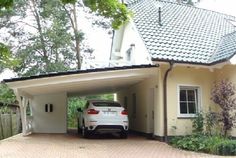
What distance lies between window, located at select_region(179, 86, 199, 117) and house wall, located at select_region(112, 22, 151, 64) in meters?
2.04

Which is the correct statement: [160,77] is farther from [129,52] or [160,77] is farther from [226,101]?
[129,52]

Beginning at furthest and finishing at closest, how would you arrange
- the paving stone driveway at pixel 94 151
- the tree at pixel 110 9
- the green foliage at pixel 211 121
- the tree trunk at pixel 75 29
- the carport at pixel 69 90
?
the tree trunk at pixel 75 29 < the carport at pixel 69 90 < the green foliage at pixel 211 121 < the paving stone driveway at pixel 94 151 < the tree at pixel 110 9

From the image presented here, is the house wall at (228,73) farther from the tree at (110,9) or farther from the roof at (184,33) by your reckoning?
the tree at (110,9)

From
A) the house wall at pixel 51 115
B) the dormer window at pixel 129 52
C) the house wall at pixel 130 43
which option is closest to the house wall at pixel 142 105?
the house wall at pixel 130 43

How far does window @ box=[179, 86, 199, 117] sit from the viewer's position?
49.6 feet

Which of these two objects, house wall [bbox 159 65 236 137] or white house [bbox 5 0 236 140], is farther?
house wall [bbox 159 65 236 137]

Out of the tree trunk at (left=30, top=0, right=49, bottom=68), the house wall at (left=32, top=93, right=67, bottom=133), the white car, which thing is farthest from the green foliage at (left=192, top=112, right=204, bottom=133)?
the tree trunk at (left=30, top=0, right=49, bottom=68)

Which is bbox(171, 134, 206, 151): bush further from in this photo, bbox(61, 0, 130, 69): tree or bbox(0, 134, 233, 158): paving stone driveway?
bbox(61, 0, 130, 69): tree

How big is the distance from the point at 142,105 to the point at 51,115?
5.15 m

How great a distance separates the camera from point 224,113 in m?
12.9

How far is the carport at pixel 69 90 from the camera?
1411cm

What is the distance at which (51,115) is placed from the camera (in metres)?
19.2

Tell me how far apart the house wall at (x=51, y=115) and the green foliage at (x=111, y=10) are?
1245 centimetres

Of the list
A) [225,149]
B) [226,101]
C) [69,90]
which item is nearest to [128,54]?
[69,90]
